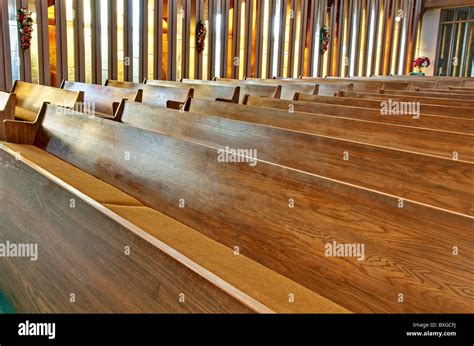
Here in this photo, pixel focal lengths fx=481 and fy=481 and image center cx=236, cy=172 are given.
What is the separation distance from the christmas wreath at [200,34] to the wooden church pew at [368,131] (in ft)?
18.2

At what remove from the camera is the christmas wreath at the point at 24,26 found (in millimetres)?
6820

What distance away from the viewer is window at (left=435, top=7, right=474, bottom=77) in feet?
48.0

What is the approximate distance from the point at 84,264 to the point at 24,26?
21.8 ft

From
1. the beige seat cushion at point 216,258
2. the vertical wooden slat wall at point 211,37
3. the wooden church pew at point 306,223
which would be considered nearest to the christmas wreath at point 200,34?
the vertical wooden slat wall at point 211,37

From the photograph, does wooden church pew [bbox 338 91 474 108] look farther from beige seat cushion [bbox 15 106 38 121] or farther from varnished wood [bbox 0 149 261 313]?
varnished wood [bbox 0 149 261 313]

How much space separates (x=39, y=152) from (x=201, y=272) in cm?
195

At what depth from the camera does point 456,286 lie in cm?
116

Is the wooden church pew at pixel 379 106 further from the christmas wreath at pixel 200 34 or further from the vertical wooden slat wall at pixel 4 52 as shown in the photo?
the christmas wreath at pixel 200 34

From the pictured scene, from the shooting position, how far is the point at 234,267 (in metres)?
1.38
